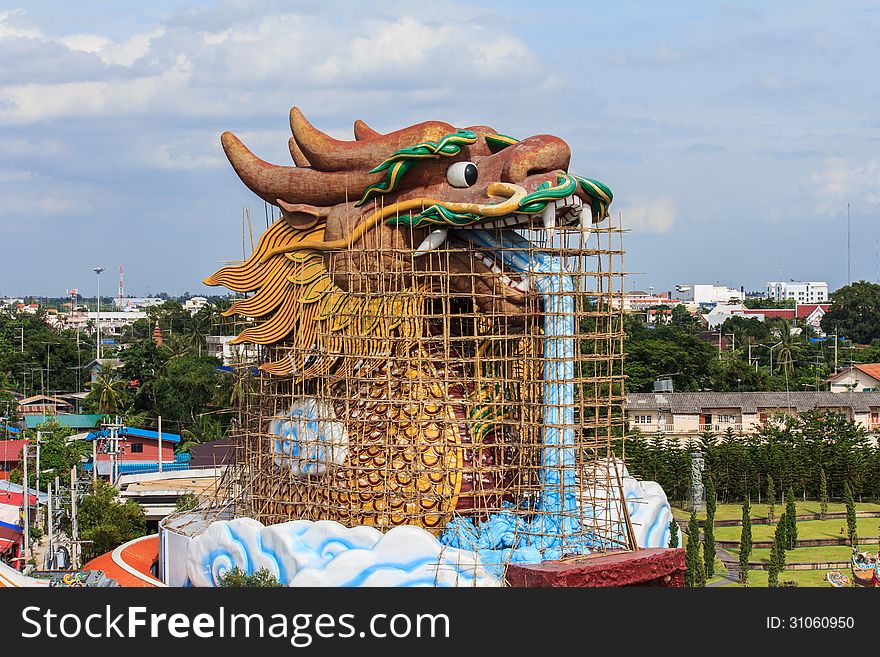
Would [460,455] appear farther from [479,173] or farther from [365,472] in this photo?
[479,173]

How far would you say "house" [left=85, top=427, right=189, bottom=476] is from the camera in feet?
127

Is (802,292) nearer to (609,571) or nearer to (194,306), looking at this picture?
(194,306)

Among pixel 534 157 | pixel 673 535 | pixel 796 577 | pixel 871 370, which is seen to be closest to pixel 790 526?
pixel 796 577

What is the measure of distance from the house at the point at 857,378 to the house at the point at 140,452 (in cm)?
2553

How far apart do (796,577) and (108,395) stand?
28.1 meters

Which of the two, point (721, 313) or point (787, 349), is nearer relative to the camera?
point (787, 349)

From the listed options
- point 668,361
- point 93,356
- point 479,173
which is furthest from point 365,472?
point 93,356

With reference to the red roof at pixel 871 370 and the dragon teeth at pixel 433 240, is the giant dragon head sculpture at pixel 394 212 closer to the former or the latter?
the dragon teeth at pixel 433 240

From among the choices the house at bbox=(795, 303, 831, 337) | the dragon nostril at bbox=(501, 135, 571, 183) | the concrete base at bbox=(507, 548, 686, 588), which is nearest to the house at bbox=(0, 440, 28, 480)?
the dragon nostril at bbox=(501, 135, 571, 183)

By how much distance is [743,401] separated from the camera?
41.4 metres

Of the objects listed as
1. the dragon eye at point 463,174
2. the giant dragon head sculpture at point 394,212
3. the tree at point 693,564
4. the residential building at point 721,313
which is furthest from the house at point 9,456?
the residential building at point 721,313

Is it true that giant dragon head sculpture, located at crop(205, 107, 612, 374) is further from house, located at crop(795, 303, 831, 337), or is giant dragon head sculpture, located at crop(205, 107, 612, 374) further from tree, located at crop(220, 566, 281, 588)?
house, located at crop(795, 303, 831, 337)

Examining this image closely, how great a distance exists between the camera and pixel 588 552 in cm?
1744

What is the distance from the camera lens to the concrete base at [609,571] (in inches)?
632
